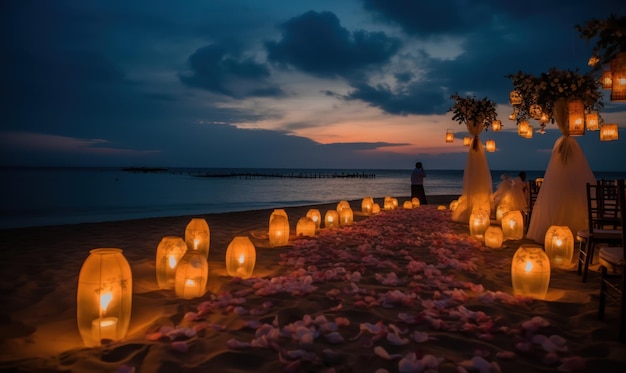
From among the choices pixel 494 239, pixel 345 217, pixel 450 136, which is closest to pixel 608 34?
pixel 494 239

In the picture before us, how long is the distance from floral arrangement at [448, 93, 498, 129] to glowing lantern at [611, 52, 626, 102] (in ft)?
17.2

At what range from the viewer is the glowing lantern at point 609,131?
9.36 meters

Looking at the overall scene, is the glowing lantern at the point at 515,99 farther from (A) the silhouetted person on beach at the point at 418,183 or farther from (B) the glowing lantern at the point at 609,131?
(A) the silhouetted person on beach at the point at 418,183

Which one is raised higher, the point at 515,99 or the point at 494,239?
the point at 515,99

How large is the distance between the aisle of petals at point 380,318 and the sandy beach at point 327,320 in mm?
11

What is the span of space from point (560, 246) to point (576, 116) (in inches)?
116

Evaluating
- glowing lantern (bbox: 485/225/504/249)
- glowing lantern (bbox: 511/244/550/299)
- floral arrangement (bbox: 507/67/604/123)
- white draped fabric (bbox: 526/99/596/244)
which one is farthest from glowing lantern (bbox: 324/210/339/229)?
glowing lantern (bbox: 511/244/550/299)

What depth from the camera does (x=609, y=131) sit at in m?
9.41

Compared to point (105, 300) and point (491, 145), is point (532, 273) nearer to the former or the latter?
point (105, 300)

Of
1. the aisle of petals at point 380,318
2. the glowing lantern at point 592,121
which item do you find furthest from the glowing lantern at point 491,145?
the aisle of petals at point 380,318

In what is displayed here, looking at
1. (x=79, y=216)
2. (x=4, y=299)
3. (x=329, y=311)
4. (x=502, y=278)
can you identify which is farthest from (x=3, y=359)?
(x=79, y=216)

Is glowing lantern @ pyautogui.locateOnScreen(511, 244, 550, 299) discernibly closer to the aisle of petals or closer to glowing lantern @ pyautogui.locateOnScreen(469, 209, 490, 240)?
the aisle of petals

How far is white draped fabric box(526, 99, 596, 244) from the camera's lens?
6.85 metres

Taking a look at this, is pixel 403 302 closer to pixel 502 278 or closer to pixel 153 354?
pixel 502 278
